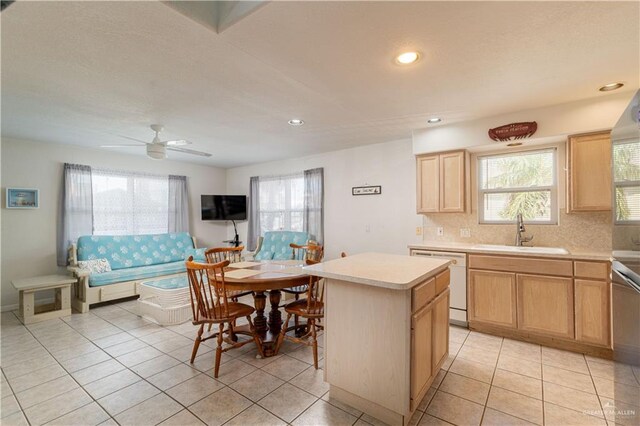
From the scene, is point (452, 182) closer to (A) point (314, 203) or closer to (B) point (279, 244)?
(A) point (314, 203)

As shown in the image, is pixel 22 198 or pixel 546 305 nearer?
pixel 546 305

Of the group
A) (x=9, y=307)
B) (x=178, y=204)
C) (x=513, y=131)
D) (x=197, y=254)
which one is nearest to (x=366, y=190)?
(x=513, y=131)

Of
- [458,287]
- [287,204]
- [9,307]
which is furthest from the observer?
[287,204]

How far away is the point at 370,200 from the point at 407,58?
274 centimetres

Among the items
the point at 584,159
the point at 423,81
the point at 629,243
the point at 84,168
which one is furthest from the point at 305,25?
the point at 84,168

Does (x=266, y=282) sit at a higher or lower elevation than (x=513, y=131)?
lower

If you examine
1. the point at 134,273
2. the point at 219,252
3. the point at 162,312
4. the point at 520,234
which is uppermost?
the point at 520,234

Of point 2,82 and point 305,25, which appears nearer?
point 305,25

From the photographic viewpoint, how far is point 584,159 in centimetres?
286

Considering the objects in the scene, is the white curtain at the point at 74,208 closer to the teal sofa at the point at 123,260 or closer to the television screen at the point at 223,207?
the teal sofa at the point at 123,260

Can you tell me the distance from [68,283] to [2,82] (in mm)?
2648

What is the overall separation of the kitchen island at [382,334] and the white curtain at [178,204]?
189 inches

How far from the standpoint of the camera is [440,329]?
2.16m

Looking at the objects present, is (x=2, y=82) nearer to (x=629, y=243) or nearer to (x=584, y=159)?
(x=629, y=243)
